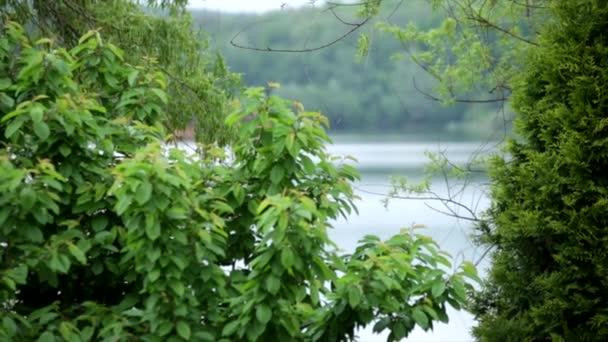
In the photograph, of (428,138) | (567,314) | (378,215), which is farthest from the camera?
(378,215)

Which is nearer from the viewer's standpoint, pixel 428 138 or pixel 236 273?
pixel 236 273

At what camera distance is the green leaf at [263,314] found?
→ 3.50 meters

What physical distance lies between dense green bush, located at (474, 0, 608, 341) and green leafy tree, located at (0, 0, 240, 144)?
9.58 feet

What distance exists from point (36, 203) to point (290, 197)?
1.08 meters

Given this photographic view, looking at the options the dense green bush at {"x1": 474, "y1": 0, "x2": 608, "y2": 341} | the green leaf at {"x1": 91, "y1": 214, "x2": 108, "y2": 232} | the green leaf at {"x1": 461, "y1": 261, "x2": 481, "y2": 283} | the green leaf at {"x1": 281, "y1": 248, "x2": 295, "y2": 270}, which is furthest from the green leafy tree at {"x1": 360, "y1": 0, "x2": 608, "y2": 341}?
the green leaf at {"x1": 91, "y1": 214, "x2": 108, "y2": 232}

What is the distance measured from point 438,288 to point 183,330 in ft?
3.41

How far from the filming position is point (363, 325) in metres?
3.66

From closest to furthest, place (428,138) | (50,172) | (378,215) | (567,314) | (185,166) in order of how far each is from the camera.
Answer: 1. (50,172)
2. (185,166)
3. (567,314)
4. (428,138)
5. (378,215)

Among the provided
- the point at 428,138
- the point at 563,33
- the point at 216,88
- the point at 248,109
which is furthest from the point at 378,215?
the point at 248,109

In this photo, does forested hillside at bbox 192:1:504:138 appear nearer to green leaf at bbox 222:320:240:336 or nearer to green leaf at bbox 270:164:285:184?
green leaf at bbox 270:164:285:184

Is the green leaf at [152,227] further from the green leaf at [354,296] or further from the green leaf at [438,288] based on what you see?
the green leaf at [438,288]

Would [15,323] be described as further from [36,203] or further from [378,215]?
[378,215]

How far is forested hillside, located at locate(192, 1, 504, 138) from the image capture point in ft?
22.8

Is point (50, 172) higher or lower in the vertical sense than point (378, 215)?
higher
